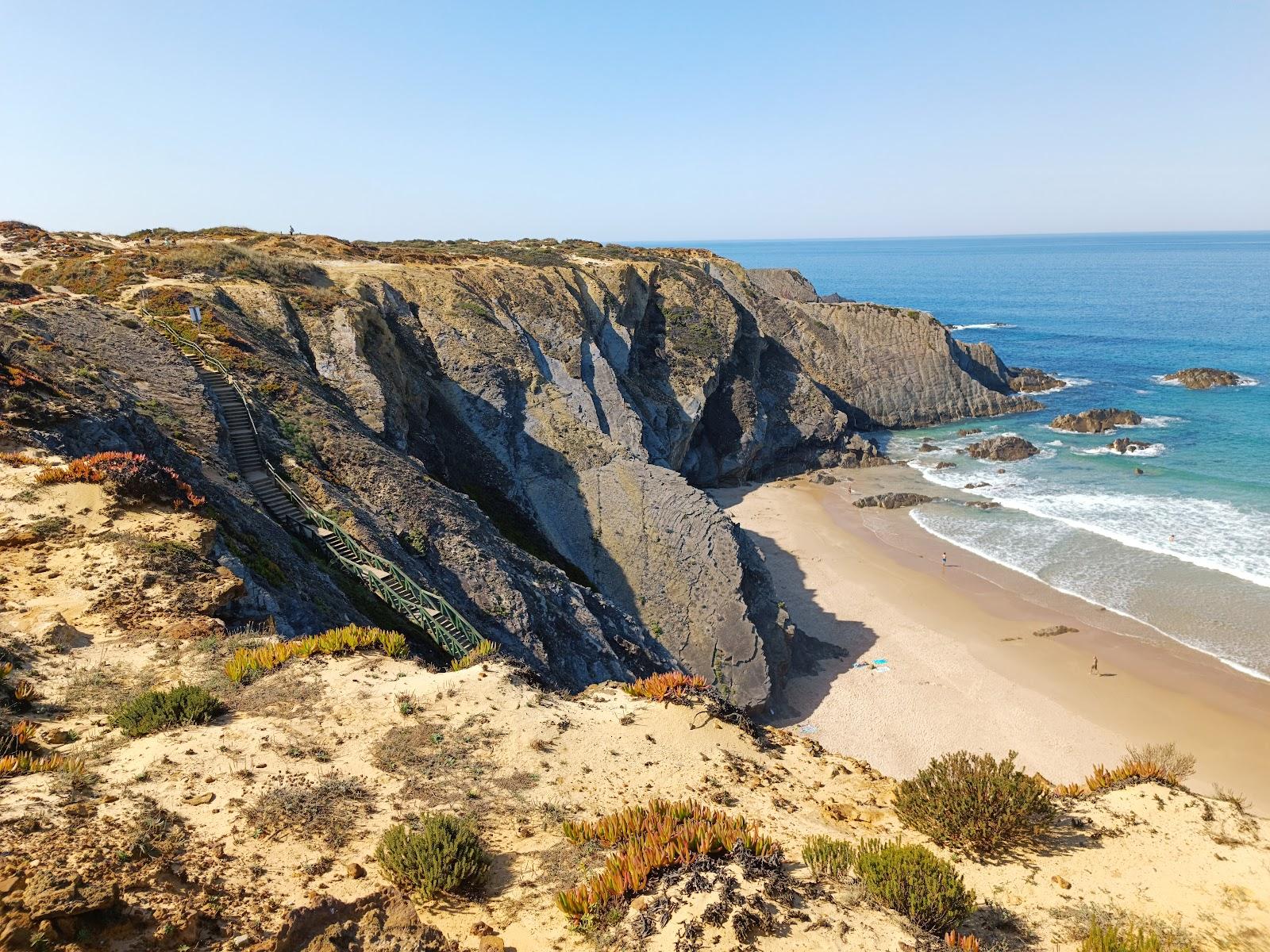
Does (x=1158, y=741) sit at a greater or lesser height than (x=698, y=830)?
lesser

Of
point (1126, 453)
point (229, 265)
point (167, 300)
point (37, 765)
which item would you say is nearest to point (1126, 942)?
point (37, 765)

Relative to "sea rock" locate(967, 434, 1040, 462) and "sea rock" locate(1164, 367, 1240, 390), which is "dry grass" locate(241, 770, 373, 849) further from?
"sea rock" locate(1164, 367, 1240, 390)

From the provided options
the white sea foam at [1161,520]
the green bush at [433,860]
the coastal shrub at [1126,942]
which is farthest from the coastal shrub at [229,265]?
the white sea foam at [1161,520]

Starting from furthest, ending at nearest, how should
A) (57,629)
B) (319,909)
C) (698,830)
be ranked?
(57,629) → (698,830) → (319,909)

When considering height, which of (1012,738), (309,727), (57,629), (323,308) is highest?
(323,308)

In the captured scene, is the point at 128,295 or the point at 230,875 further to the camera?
the point at 128,295

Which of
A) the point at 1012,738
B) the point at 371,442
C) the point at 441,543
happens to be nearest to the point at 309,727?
the point at 441,543

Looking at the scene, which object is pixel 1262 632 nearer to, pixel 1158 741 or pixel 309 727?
pixel 1158 741
